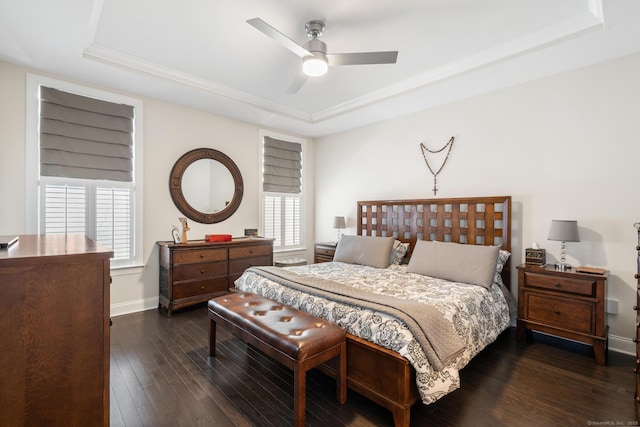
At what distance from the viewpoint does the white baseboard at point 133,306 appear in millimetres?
3703

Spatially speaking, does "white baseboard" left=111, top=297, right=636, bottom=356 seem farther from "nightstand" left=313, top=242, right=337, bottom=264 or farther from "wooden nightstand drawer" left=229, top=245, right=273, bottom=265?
"nightstand" left=313, top=242, right=337, bottom=264

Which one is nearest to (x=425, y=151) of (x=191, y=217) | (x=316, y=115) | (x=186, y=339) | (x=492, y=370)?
(x=316, y=115)

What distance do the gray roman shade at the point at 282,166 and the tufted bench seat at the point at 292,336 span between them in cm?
301

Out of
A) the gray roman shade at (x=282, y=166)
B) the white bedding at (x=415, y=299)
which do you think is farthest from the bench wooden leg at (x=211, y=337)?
the gray roman shade at (x=282, y=166)

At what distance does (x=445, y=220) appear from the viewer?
3873 millimetres

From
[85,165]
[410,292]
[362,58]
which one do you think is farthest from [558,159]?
[85,165]

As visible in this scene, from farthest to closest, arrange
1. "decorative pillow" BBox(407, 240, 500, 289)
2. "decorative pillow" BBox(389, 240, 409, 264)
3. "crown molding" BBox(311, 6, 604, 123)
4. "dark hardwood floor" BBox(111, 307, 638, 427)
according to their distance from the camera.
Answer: "decorative pillow" BBox(389, 240, 409, 264) → "decorative pillow" BBox(407, 240, 500, 289) → "crown molding" BBox(311, 6, 604, 123) → "dark hardwood floor" BBox(111, 307, 638, 427)

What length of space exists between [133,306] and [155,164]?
1862 mm

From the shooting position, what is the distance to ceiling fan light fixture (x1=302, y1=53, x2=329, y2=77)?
8.29ft

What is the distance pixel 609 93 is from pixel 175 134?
4.98m

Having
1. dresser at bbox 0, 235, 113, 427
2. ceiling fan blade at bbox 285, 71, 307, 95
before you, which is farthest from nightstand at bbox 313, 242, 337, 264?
dresser at bbox 0, 235, 113, 427

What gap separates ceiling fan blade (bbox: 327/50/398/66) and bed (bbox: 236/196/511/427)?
76.2 inches

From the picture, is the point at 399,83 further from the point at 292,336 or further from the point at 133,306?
the point at 133,306

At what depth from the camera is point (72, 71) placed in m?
3.22
